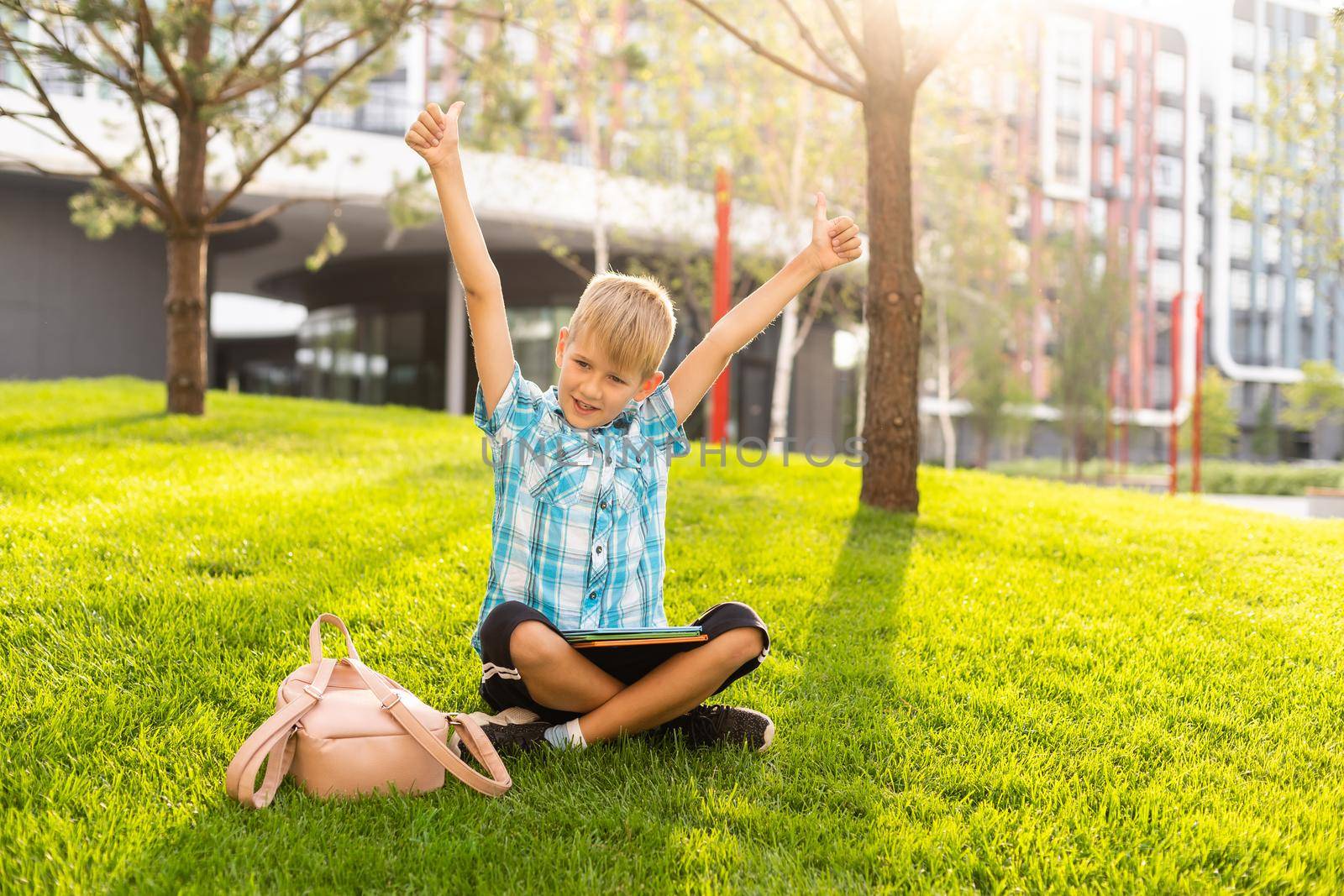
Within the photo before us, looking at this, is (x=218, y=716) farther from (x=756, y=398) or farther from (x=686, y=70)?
(x=756, y=398)

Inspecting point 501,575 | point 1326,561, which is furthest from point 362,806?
point 1326,561

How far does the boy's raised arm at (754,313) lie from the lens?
3119mm

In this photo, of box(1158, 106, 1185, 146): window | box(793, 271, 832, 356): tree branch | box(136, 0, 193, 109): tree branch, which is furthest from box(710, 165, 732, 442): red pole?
box(1158, 106, 1185, 146): window

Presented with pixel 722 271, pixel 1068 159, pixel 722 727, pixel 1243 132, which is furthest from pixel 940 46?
pixel 1243 132

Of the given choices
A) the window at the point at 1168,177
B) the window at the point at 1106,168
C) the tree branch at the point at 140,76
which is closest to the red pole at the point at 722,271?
the tree branch at the point at 140,76

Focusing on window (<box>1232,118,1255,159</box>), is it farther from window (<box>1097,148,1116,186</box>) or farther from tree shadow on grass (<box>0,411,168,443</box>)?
tree shadow on grass (<box>0,411,168,443</box>)

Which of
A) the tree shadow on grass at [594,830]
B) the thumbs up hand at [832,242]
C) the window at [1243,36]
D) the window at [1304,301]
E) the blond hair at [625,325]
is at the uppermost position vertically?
the window at [1243,36]

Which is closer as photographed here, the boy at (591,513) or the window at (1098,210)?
the boy at (591,513)

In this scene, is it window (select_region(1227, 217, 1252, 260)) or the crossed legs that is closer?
the crossed legs

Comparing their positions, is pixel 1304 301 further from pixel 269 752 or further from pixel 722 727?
pixel 269 752

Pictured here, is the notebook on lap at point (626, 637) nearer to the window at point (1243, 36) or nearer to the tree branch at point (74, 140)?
the tree branch at point (74, 140)

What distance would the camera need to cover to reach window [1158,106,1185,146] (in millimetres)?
54531

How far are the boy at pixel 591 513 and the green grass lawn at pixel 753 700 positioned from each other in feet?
0.59

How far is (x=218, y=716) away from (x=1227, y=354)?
5672cm
